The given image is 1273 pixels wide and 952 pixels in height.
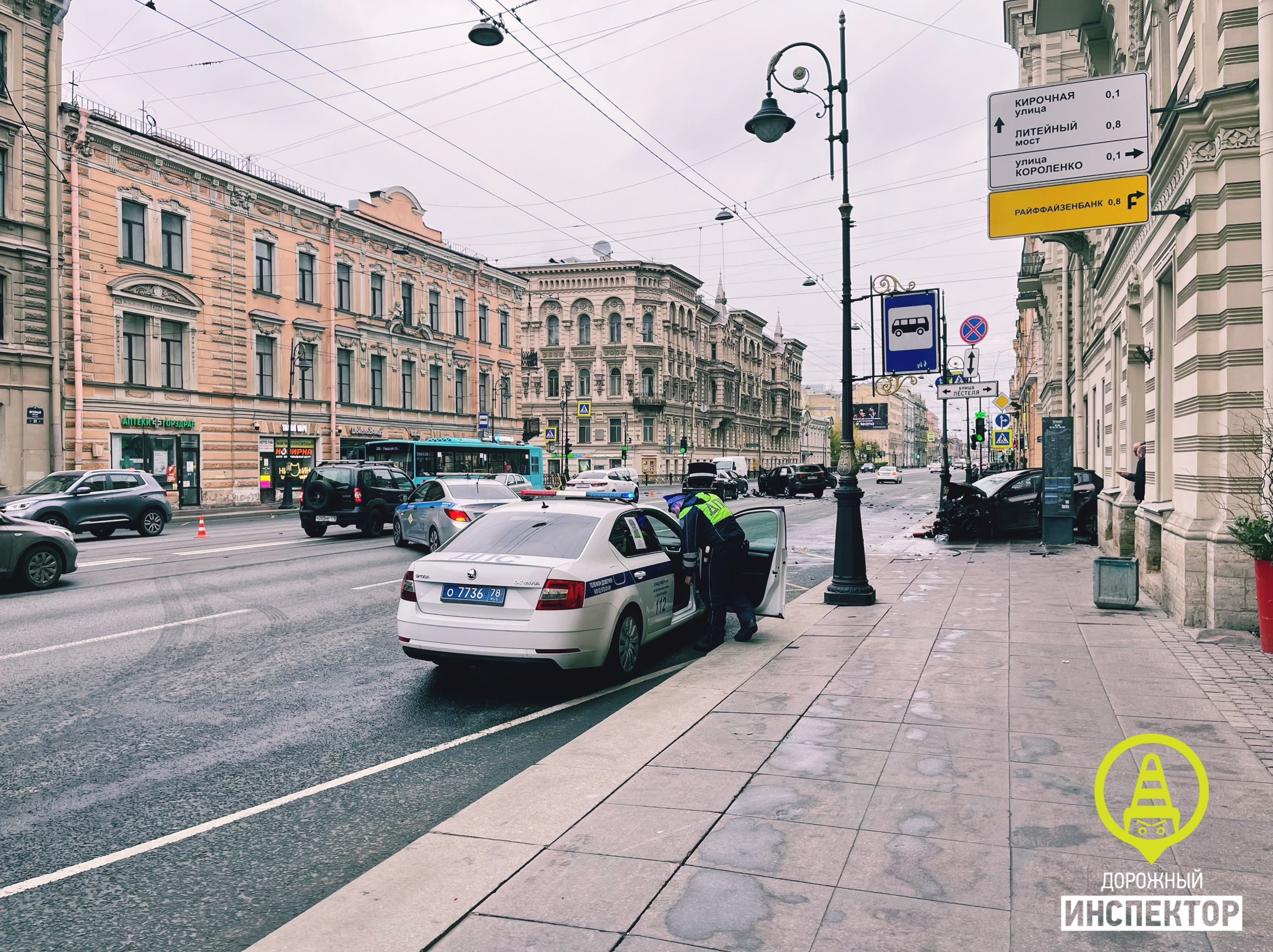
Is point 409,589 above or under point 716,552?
under

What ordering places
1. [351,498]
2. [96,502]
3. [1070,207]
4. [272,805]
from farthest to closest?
[96,502] < [351,498] < [1070,207] < [272,805]

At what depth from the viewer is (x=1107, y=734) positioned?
558 centimetres

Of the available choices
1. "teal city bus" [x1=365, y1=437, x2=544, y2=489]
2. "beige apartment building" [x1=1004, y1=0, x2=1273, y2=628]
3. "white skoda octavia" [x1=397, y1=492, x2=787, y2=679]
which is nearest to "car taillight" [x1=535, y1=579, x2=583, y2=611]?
"white skoda octavia" [x1=397, y1=492, x2=787, y2=679]

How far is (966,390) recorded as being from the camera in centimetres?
2691

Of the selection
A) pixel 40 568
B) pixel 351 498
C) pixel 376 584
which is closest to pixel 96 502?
pixel 351 498

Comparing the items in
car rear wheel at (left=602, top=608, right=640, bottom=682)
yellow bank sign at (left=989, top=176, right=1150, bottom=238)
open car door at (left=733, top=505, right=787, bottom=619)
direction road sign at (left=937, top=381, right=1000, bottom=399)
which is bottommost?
car rear wheel at (left=602, top=608, right=640, bottom=682)

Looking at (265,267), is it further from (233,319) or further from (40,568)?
(40,568)

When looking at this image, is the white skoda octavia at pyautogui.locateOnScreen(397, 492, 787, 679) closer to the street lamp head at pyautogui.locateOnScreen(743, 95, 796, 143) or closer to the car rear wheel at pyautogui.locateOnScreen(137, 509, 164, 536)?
the street lamp head at pyautogui.locateOnScreen(743, 95, 796, 143)

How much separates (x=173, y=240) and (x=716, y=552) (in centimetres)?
3326

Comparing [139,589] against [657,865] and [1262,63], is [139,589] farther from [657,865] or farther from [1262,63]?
[1262,63]

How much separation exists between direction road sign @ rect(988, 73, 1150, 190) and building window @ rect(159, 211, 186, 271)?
108 feet

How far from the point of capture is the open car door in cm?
945

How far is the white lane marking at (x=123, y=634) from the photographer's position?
27.3 feet

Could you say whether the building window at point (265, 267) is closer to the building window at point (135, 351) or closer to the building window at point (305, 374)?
the building window at point (305, 374)
